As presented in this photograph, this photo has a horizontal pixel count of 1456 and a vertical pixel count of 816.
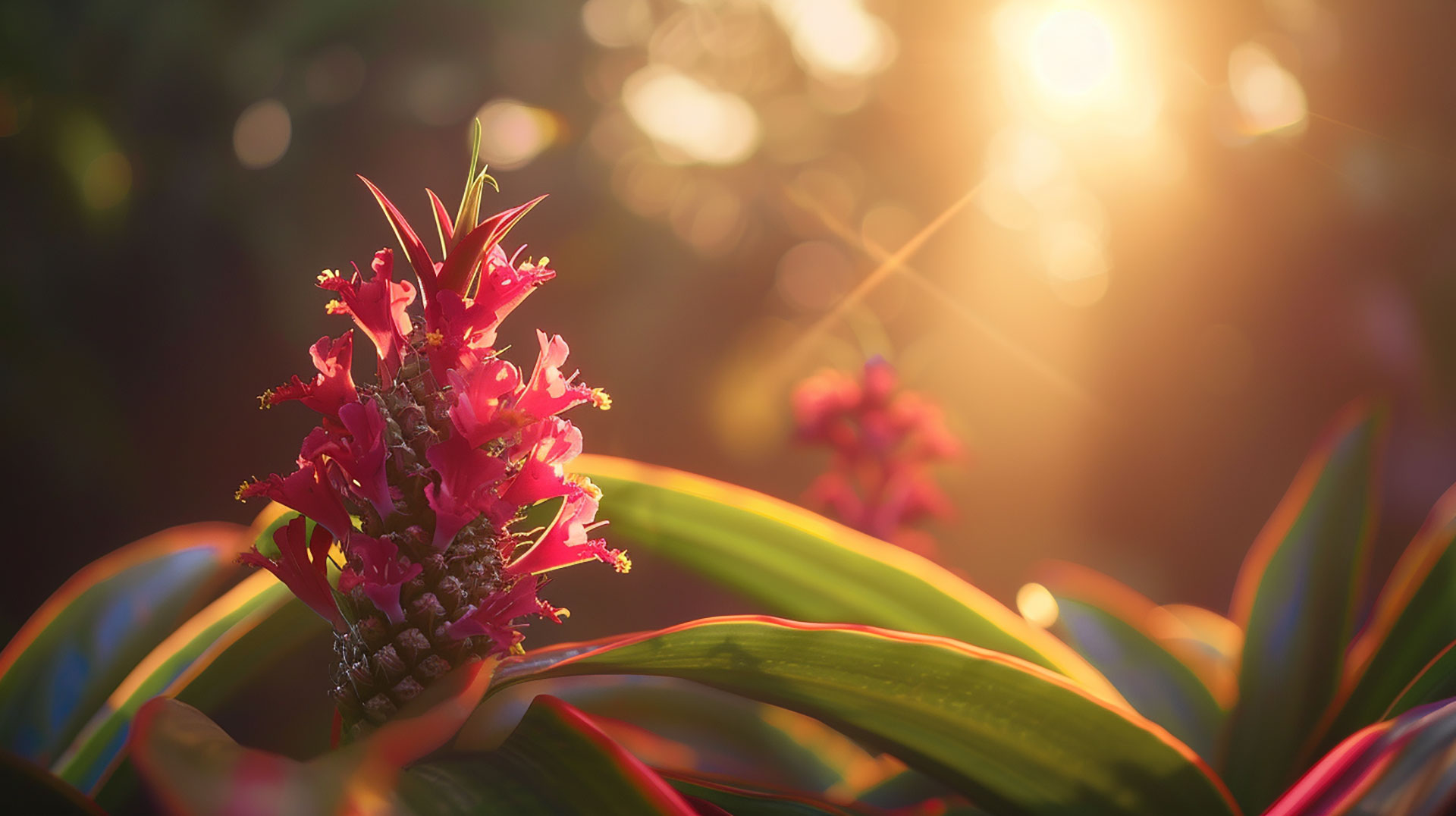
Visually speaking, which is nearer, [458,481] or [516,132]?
[458,481]

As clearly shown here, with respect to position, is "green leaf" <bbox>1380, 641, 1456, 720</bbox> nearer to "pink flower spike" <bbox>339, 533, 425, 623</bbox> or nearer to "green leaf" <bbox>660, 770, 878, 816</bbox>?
"green leaf" <bbox>660, 770, 878, 816</bbox>

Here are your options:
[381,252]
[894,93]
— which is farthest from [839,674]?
[894,93]

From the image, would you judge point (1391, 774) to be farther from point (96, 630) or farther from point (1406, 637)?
point (96, 630)

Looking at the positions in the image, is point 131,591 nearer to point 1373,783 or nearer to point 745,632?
point 745,632

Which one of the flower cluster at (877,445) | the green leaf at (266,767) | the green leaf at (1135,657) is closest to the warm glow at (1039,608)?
the green leaf at (1135,657)

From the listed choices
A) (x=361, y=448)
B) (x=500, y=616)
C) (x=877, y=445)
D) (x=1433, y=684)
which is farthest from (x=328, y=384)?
(x=877, y=445)

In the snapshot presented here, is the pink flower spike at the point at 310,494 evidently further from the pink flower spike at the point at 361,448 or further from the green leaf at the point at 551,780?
the green leaf at the point at 551,780
